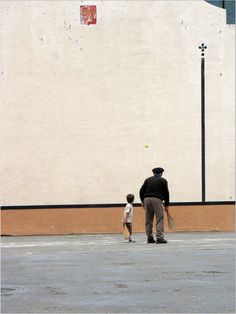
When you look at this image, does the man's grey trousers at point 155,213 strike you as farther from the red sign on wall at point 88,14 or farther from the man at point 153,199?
the red sign on wall at point 88,14

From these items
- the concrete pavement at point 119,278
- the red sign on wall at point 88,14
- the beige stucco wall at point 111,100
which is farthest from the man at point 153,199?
the red sign on wall at point 88,14

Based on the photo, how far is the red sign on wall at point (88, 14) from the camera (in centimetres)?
2203

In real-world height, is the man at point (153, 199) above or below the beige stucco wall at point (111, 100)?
below

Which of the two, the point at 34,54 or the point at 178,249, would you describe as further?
the point at 34,54

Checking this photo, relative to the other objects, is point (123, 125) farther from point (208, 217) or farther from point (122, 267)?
point (122, 267)

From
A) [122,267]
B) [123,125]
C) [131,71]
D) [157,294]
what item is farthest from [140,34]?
[157,294]

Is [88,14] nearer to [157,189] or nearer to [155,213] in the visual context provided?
[157,189]

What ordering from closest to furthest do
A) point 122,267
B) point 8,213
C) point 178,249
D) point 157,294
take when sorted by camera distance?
point 157,294
point 122,267
point 178,249
point 8,213

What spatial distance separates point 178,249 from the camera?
621 inches

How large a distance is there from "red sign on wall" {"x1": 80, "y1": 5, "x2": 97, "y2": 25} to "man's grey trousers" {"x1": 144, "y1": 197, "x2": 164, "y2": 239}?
6149mm

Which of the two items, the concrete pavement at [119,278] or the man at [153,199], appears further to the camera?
the man at [153,199]

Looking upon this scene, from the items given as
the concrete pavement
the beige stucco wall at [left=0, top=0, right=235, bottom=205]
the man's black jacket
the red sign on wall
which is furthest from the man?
the red sign on wall

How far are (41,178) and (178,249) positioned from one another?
681 cm

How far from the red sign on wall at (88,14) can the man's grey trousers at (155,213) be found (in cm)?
615
